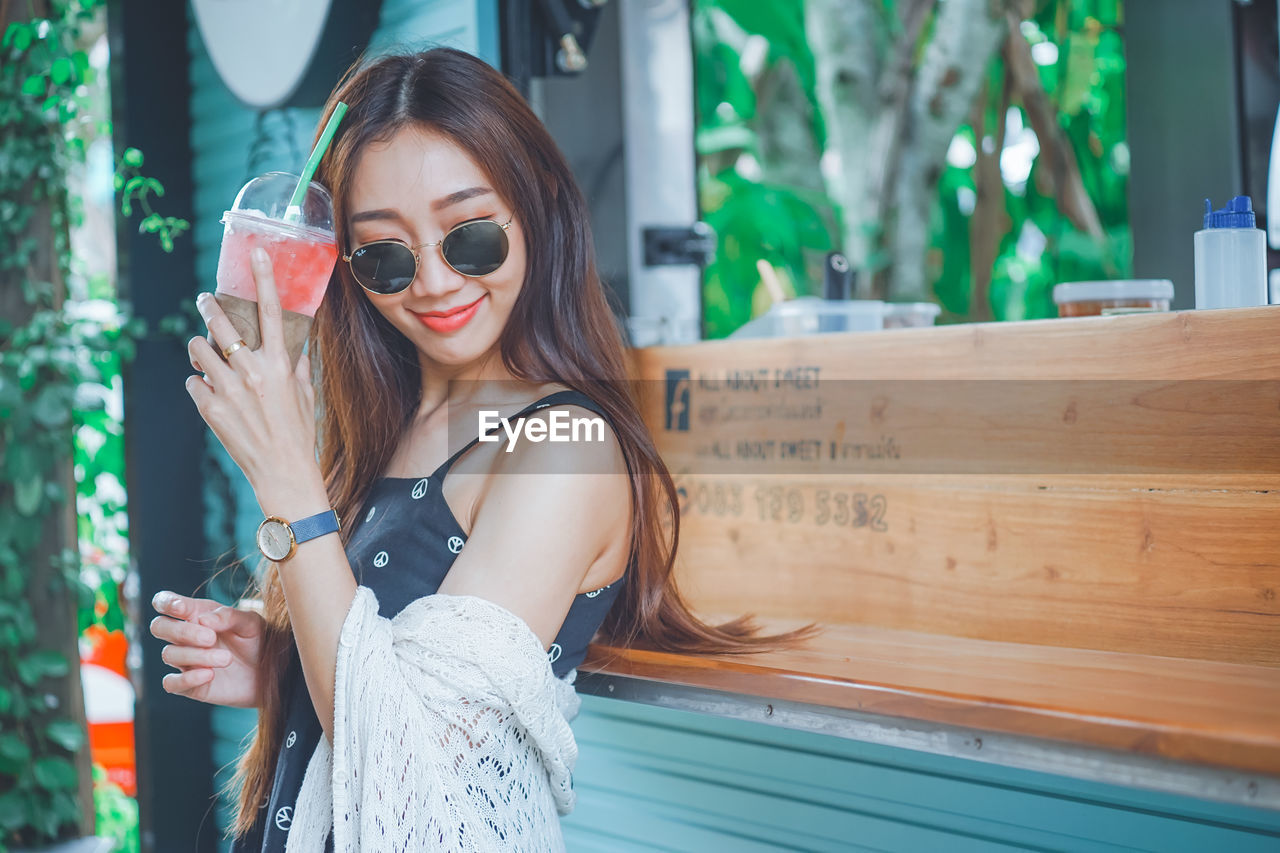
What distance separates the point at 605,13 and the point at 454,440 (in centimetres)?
150

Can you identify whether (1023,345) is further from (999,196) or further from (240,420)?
(999,196)

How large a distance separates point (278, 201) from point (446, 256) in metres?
0.22

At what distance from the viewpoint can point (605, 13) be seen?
104 inches

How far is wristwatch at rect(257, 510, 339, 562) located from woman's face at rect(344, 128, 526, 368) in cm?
31

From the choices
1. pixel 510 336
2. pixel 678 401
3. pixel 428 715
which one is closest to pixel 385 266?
pixel 510 336

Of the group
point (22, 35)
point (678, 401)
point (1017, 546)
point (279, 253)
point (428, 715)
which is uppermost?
point (22, 35)

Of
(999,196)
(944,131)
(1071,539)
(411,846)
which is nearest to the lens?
(411,846)

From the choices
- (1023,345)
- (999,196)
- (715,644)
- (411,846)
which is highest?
(999,196)

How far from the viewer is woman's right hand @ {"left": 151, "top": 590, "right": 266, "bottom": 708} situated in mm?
1505

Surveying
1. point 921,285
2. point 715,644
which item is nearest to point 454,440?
point 715,644

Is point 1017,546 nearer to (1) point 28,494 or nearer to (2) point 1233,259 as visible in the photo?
(2) point 1233,259

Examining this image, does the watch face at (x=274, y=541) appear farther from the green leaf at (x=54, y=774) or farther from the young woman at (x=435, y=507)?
the green leaf at (x=54, y=774)

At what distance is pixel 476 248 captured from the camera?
1428 mm

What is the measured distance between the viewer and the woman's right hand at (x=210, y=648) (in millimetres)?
1505
